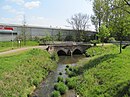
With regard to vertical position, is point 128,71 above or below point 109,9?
below

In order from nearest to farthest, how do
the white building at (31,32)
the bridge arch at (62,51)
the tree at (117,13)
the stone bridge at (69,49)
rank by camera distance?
the tree at (117,13), the stone bridge at (69,49), the bridge arch at (62,51), the white building at (31,32)

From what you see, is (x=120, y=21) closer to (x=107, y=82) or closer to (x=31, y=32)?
(x=107, y=82)

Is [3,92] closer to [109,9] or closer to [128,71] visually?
[128,71]

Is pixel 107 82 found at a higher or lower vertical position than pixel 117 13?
lower

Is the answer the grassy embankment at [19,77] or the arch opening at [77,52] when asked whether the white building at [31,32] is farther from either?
the grassy embankment at [19,77]

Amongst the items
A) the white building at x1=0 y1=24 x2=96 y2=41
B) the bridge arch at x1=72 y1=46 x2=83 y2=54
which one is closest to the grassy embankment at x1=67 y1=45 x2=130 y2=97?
the bridge arch at x1=72 y1=46 x2=83 y2=54

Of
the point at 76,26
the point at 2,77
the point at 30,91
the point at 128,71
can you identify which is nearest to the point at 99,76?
the point at 128,71

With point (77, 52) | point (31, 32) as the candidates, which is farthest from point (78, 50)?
point (31, 32)

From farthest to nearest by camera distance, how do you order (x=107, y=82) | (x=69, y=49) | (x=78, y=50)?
(x=78, y=50), (x=69, y=49), (x=107, y=82)

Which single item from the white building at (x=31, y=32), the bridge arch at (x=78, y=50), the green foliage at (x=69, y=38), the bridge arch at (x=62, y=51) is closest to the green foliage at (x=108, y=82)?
the bridge arch at (x=62, y=51)

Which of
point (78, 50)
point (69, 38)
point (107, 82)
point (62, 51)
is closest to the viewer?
point (107, 82)

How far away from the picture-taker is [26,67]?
34406mm

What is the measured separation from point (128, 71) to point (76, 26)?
91.1 metres

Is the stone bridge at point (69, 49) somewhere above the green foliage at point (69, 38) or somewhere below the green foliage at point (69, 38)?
below
